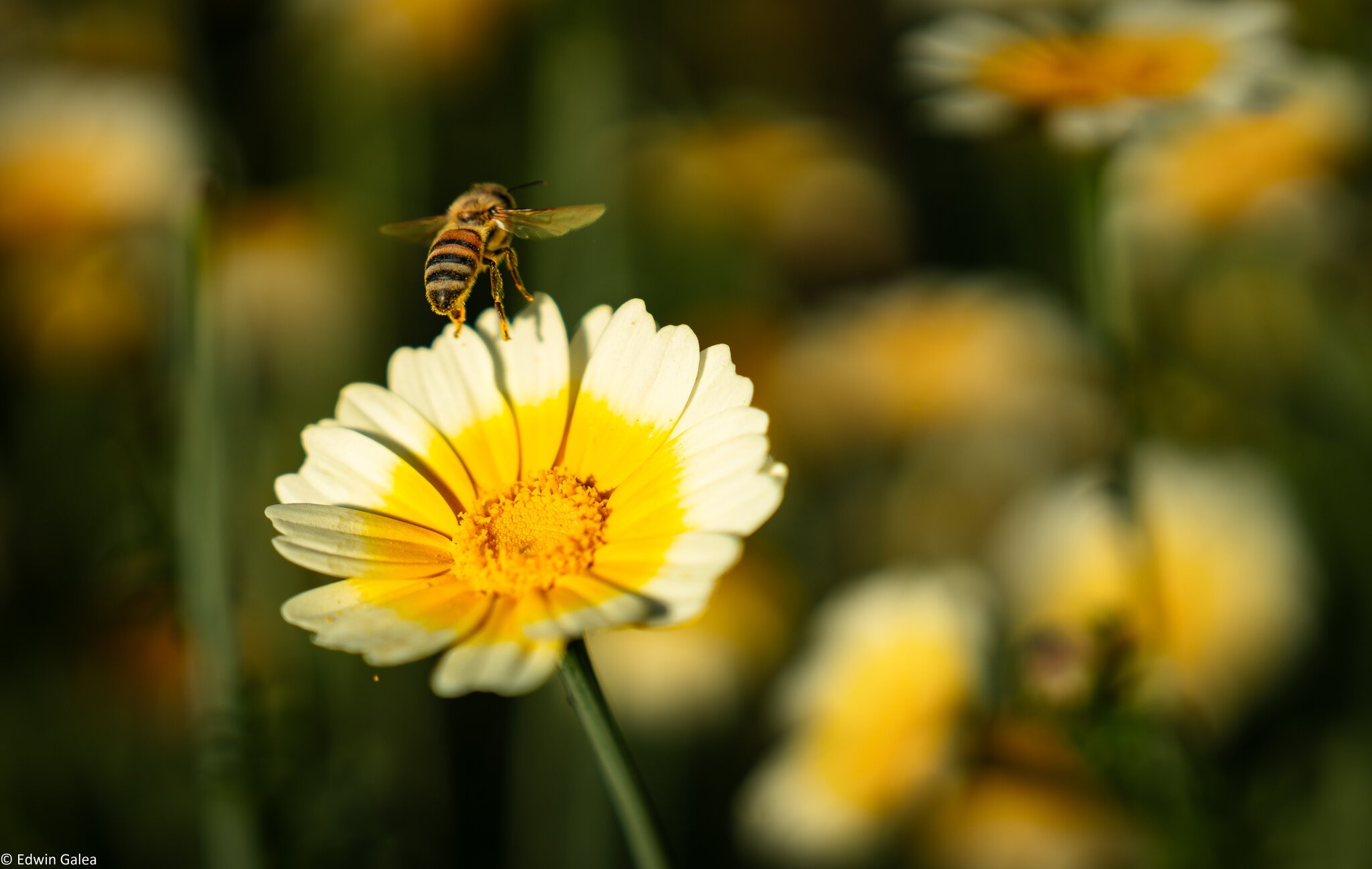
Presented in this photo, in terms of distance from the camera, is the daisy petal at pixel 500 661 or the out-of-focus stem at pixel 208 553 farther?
the out-of-focus stem at pixel 208 553

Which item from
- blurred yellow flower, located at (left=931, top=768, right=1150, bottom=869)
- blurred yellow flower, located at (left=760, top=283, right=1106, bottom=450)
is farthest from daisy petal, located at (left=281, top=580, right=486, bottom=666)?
blurred yellow flower, located at (left=760, top=283, right=1106, bottom=450)

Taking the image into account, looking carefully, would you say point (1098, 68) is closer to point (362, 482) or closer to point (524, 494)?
point (524, 494)

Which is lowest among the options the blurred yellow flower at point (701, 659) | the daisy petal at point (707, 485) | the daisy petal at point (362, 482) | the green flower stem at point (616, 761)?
the blurred yellow flower at point (701, 659)

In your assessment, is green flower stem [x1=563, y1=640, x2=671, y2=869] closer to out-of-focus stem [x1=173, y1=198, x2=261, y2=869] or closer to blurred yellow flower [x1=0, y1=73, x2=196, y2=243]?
out-of-focus stem [x1=173, y1=198, x2=261, y2=869]

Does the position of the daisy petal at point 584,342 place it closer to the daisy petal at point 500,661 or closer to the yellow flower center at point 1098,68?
the daisy petal at point 500,661

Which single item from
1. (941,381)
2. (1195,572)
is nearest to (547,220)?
(1195,572)

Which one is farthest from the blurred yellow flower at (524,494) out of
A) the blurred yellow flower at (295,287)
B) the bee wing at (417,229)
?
the blurred yellow flower at (295,287)
